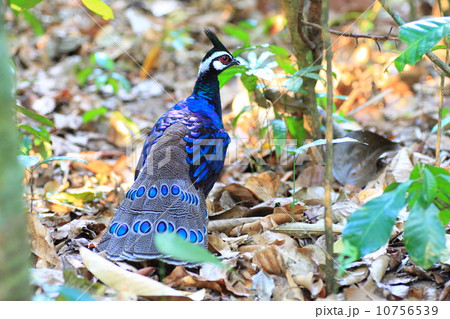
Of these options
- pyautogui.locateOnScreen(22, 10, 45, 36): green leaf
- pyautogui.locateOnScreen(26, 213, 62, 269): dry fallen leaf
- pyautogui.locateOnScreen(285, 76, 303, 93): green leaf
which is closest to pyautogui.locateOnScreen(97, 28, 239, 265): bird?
pyautogui.locateOnScreen(26, 213, 62, 269): dry fallen leaf

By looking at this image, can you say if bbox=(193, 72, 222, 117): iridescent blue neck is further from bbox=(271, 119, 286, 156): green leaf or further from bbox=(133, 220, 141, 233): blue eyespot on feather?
bbox=(133, 220, 141, 233): blue eyespot on feather

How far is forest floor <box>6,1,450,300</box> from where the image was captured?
7.13ft

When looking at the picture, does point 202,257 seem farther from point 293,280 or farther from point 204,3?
point 204,3

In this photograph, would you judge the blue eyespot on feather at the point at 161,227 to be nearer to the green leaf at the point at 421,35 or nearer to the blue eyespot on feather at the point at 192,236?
the blue eyespot on feather at the point at 192,236

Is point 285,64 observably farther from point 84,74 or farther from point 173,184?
point 84,74

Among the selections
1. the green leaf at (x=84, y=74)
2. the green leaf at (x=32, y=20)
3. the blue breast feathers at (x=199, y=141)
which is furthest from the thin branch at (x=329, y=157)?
the green leaf at (x=84, y=74)

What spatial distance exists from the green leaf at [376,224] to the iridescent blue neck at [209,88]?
196 cm

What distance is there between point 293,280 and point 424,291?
53cm

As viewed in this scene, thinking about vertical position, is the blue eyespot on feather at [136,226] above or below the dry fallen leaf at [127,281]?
above

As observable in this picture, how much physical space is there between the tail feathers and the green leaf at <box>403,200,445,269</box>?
990mm

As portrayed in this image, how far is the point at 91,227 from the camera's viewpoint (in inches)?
116

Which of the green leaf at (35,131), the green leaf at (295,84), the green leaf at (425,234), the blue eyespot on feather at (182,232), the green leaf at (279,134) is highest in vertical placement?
the green leaf at (295,84)

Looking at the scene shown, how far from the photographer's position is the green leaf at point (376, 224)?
5.49 feet

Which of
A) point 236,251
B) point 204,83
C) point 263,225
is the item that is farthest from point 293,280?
point 204,83
